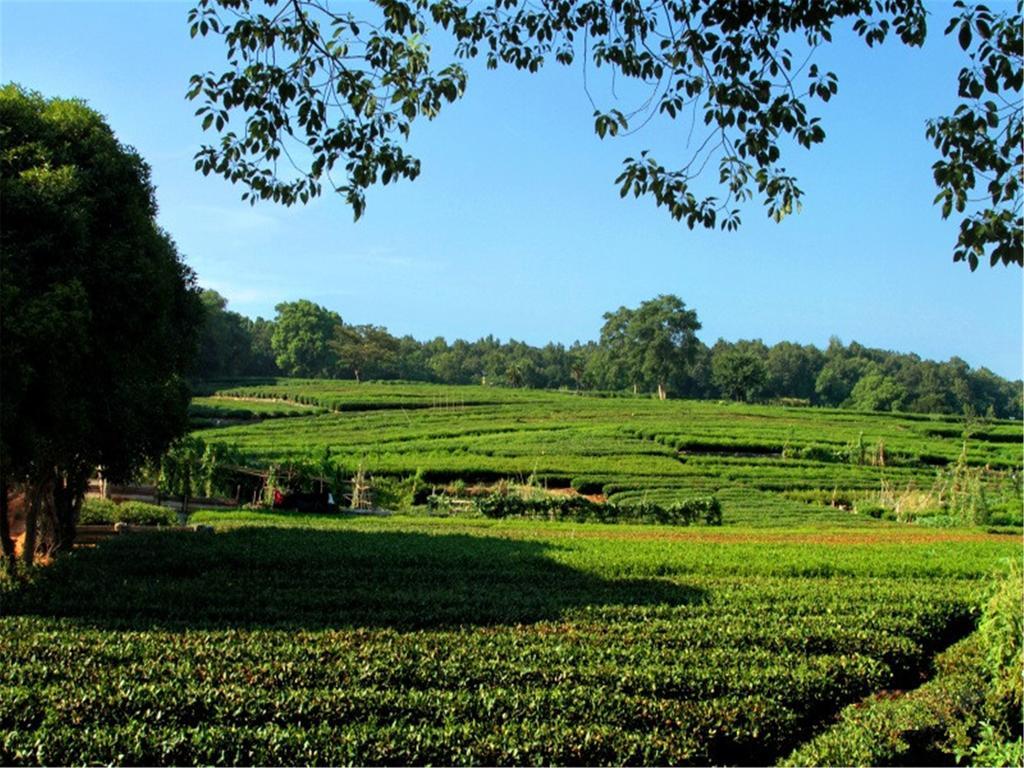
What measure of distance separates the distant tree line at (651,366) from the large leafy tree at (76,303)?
5702 cm

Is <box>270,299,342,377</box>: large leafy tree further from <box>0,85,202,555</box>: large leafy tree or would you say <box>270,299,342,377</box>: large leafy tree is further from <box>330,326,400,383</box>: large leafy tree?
<box>0,85,202,555</box>: large leafy tree

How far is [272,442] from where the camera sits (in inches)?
1758

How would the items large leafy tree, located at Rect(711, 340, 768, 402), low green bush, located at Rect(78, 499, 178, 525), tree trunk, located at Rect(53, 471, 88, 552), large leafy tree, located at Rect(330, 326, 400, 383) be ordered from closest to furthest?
1. tree trunk, located at Rect(53, 471, 88, 552)
2. low green bush, located at Rect(78, 499, 178, 525)
3. large leafy tree, located at Rect(711, 340, 768, 402)
4. large leafy tree, located at Rect(330, 326, 400, 383)

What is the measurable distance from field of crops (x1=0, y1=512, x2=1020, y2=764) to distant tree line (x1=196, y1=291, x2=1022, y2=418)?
58.9m

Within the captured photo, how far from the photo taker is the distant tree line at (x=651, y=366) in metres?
84.8

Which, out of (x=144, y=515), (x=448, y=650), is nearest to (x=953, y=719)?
(x=448, y=650)

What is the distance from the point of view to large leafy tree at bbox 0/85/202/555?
34.5ft

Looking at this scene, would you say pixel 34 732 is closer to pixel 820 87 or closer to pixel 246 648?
pixel 246 648

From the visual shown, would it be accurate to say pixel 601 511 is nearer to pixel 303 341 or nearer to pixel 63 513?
pixel 63 513

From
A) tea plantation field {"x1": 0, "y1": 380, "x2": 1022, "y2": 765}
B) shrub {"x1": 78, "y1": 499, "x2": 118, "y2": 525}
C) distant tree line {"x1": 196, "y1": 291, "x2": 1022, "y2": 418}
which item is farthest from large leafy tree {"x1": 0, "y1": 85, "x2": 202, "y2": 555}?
distant tree line {"x1": 196, "y1": 291, "x2": 1022, "y2": 418}

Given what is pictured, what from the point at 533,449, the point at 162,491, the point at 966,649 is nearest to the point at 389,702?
the point at 966,649

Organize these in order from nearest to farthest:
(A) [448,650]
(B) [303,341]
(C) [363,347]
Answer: (A) [448,650] → (C) [363,347] → (B) [303,341]

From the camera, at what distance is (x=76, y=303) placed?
10.9m

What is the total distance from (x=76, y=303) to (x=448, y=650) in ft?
21.1
